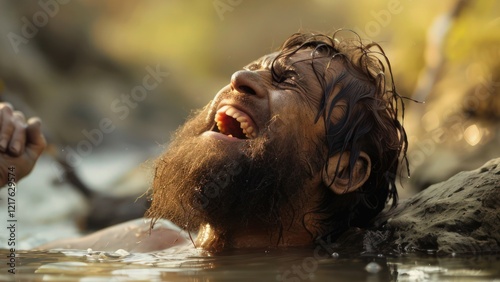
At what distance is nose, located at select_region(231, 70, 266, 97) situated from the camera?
387cm

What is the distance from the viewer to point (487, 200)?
3660mm

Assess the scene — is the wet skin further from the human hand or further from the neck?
the human hand

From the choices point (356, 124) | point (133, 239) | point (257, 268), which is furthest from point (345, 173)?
point (133, 239)

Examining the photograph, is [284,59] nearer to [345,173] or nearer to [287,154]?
[287,154]

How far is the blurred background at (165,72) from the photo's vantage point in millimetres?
7832

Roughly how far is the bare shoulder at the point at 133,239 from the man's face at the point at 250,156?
528mm

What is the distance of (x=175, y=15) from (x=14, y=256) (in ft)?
27.3

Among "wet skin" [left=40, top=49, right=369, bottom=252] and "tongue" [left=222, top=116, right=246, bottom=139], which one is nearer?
"wet skin" [left=40, top=49, right=369, bottom=252]
